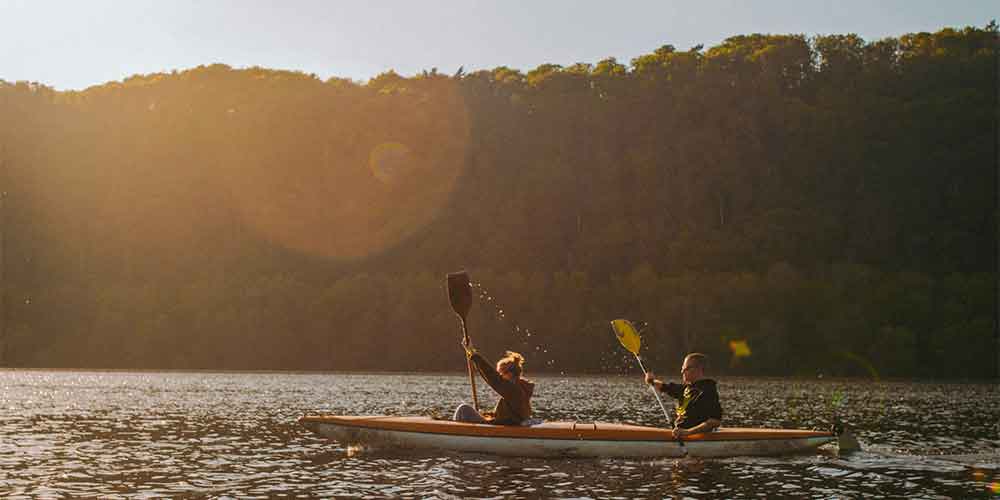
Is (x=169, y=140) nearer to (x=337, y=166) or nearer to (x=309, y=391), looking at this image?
(x=337, y=166)

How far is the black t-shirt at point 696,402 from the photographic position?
19.1 metres

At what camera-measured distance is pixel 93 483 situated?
54.2 feet

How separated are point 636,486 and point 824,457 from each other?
538 centimetres

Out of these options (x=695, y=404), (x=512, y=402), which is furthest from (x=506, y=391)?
(x=695, y=404)

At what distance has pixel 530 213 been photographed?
11694 cm

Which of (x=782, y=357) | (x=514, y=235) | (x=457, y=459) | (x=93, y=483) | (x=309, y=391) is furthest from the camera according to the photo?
(x=514, y=235)

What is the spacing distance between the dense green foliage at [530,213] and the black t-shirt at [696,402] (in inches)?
2452

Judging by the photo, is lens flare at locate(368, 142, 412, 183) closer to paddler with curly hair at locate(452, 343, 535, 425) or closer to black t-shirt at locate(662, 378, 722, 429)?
paddler with curly hair at locate(452, 343, 535, 425)

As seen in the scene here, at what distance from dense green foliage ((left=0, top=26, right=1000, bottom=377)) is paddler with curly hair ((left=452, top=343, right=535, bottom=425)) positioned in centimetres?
6292

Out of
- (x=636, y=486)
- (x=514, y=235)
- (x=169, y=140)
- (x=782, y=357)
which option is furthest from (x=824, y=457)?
(x=169, y=140)

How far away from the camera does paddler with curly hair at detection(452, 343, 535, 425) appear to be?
1881 cm

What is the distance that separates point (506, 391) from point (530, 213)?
97.9 m

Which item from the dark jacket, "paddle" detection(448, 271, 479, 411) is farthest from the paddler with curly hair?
"paddle" detection(448, 271, 479, 411)

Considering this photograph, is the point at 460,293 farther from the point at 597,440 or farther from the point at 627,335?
the point at 597,440
